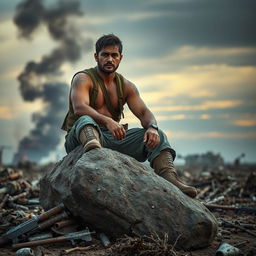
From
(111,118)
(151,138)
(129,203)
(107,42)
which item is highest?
(107,42)

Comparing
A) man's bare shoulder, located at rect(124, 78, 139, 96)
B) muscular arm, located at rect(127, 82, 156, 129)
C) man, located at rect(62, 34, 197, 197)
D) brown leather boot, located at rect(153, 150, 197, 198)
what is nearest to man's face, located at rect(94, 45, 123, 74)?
man, located at rect(62, 34, 197, 197)

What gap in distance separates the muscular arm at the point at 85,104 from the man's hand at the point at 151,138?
0.48 m

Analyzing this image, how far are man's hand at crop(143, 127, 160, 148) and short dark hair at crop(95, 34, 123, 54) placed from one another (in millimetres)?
1478

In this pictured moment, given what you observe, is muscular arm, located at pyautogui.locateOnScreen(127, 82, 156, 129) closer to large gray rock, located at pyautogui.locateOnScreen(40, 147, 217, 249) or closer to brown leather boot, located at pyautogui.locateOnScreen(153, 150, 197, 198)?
brown leather boot, located at pyautogui.locateOnScreen(153, 150, 197, 198)

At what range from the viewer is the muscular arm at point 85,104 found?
6.03 m

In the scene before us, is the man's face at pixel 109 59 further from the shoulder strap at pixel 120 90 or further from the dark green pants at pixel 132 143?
the dark green pants at pixel 132 143

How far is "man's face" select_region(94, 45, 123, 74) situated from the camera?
22.0 feet

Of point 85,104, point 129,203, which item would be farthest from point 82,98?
point 129,203

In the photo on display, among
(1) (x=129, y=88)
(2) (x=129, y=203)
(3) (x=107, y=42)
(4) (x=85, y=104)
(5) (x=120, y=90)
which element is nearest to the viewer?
(2) (x=129, y=203)

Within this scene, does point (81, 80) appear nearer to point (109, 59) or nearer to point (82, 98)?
point (82, 98)

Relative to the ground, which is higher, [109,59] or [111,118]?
[109,59]

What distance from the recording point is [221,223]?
24.1 feet

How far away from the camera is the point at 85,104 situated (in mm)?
6449

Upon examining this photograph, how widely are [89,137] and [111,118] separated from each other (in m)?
0.90
